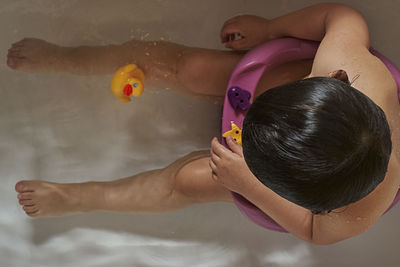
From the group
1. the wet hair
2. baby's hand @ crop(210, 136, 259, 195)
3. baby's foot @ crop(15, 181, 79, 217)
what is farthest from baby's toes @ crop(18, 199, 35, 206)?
the wet hair

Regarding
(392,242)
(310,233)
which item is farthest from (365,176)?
(392,242)

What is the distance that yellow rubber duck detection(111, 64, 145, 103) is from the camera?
885 mm

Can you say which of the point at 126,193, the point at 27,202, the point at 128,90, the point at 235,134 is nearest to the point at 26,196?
the point at 27,202

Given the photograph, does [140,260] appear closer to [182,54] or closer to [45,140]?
[45,140]

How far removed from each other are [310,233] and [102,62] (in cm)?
56

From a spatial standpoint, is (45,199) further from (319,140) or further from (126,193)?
(319,140)

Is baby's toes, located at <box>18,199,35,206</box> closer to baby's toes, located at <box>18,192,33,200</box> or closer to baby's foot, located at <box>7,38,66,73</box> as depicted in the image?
baby's toes, located at <box>18,192,33,200</box>

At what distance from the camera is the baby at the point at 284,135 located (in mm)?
460

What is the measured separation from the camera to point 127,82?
2.94 feet

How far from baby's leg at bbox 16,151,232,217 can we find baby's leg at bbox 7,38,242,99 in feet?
0.56

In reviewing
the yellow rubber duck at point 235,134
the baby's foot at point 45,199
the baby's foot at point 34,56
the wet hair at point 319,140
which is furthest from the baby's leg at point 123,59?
the wet hair at point 319,140

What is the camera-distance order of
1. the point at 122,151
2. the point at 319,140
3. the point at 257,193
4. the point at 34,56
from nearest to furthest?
the point at 319,140, the point at 257,193, the point at 34,56, the point at 122,151

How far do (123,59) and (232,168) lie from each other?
1.28 feet

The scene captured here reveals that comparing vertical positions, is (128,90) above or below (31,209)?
above
